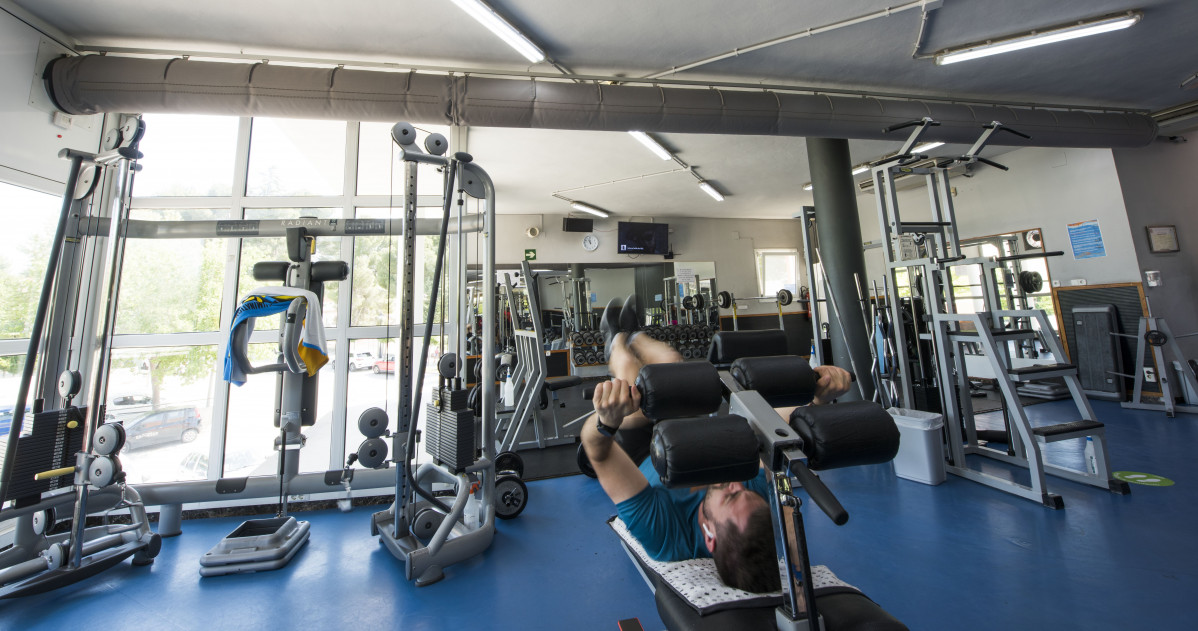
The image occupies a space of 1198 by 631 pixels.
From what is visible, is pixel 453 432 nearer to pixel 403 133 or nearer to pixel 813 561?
pixel 403 133

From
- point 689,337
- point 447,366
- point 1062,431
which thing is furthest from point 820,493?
point 689,337

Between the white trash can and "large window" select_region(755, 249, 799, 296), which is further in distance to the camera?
"large window" select_region(755, 249, 799, 296)

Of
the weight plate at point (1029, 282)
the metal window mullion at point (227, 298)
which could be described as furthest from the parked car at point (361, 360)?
the weight plate at point (1029, 282)

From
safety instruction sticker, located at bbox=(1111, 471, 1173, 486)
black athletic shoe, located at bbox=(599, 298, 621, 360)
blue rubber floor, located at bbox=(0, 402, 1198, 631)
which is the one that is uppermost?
black athletic shoe, located at bbox=(599, 298, 621, 360)

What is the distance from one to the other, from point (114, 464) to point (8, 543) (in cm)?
101

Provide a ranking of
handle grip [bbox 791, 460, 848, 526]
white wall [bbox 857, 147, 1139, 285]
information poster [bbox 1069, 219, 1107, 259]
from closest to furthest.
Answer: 1. handle grip [bbox 791, 460, 848, 526]
2. white wall [bbox 857, 147, 1139, 285]
3. information poster [bbox 1069, 219, 1107, 259]

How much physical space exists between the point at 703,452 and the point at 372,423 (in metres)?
1.94

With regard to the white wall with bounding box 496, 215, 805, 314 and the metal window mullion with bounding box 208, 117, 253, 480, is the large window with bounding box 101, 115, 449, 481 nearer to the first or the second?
the metal window mullion with bounding box 208, 117, 253, 480

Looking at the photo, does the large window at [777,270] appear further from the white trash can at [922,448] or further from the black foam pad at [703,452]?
the black foam pad at [703,452]

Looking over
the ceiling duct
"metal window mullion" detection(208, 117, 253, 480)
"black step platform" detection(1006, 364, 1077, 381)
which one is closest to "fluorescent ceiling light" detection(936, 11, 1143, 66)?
the ceiling duct

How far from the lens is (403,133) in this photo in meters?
1.94

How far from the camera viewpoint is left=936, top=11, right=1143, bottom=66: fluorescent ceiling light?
315 centimetres

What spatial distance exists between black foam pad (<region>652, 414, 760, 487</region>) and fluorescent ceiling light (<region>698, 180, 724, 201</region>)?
6.15 meters

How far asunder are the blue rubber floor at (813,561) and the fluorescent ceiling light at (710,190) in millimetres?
5017
